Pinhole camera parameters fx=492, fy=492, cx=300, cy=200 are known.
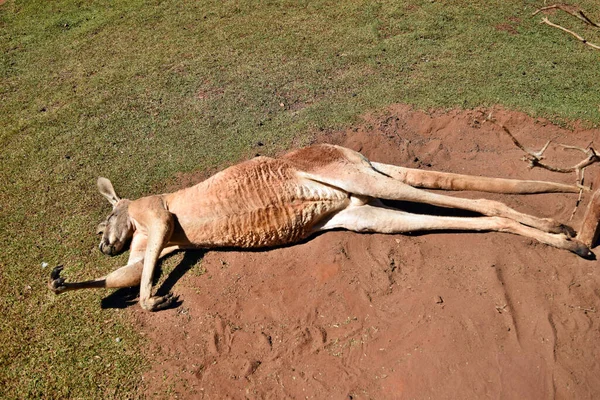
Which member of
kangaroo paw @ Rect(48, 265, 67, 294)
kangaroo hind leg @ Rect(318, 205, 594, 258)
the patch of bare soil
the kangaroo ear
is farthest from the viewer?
the kangaroo ear

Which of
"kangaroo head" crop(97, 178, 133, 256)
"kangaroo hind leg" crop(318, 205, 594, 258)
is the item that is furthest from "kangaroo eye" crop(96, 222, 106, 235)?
"kangaroo hind leg" crop(318, 205, 594, 258)

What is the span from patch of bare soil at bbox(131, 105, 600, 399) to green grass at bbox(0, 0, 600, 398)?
24.3 inches

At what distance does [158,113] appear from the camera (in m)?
6.59

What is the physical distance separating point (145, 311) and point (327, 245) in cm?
173

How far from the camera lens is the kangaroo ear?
5.15 meters

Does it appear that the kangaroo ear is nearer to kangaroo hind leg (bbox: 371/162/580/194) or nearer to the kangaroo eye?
the kangaroo eye

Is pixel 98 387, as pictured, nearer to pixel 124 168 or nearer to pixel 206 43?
pixel 124 168

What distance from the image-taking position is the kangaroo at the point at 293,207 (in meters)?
4.41

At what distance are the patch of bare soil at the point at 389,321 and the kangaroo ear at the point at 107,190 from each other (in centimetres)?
126

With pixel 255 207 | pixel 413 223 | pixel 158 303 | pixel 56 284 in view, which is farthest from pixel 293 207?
pixel 56 284

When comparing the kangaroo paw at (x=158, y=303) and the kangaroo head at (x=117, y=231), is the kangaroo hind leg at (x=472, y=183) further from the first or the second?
the kangaroo head at (x=117, y=231)

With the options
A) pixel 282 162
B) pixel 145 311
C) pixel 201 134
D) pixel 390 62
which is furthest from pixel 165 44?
pixel 145 311

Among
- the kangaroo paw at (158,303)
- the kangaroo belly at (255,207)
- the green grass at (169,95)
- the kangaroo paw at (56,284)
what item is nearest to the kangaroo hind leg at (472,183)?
the kangaroo belly at (255,207)

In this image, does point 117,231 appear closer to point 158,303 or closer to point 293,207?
point 158,303
